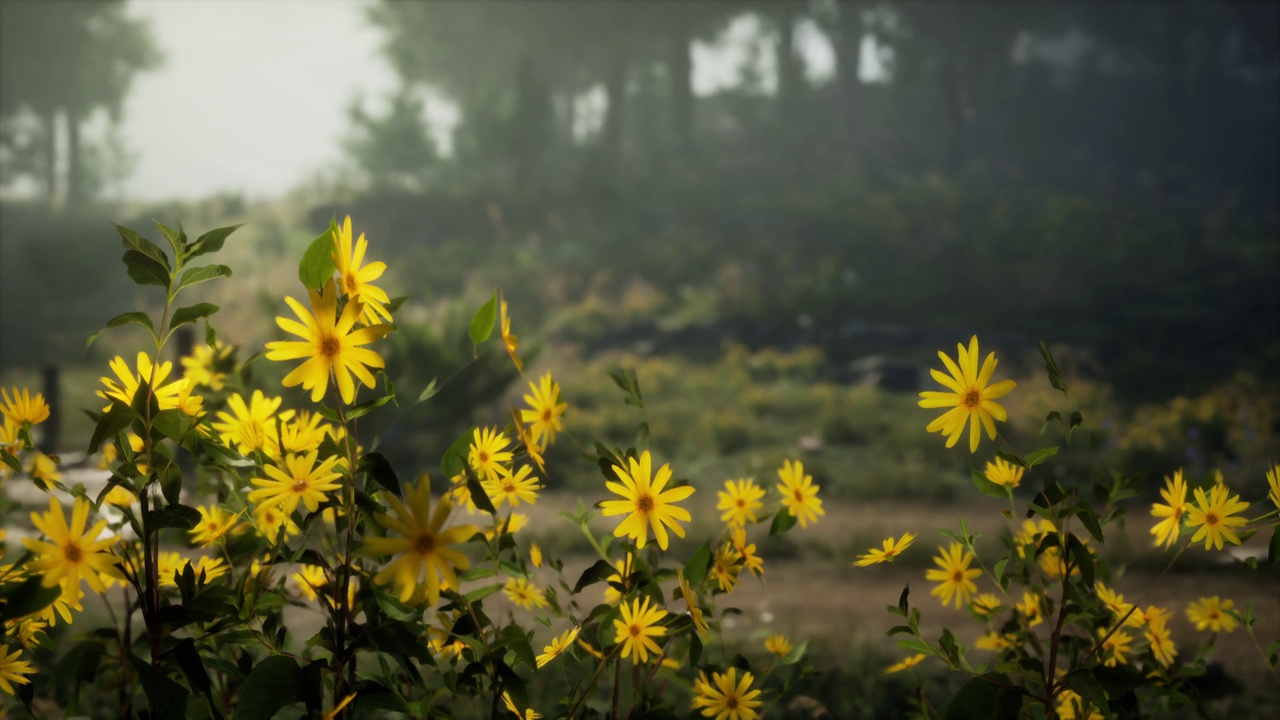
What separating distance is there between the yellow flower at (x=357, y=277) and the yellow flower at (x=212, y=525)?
30 centimetres

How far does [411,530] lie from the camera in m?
0.61

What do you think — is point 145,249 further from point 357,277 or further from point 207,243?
point 357,277

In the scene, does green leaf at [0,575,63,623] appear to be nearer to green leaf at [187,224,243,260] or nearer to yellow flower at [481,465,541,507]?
green leaf at [187,224,243,260]

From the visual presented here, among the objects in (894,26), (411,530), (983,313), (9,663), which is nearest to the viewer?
(411,530)

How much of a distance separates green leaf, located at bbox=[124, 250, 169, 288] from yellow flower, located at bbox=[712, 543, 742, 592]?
2.09 ft

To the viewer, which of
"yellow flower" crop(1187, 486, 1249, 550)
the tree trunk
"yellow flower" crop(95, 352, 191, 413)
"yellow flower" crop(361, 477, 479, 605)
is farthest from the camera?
the tree trunk

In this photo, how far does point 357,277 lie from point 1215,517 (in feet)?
3.00

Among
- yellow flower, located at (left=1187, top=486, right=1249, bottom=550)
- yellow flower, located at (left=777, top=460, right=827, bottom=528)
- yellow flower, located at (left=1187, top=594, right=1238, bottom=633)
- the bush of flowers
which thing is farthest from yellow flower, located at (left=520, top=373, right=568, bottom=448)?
yellow flower, located at (left=1187, top=594, right=1238, bottom=633)

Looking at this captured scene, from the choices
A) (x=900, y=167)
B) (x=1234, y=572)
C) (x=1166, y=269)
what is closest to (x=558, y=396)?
(x=1234, y=572)

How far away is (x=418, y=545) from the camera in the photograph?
619 mm

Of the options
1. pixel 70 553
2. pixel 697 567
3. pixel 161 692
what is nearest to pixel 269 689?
pixel 161 692

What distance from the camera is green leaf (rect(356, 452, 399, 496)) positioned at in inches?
28.3

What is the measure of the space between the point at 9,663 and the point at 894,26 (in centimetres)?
2412

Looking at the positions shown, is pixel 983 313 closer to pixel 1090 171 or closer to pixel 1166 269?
pixel 1166 269
